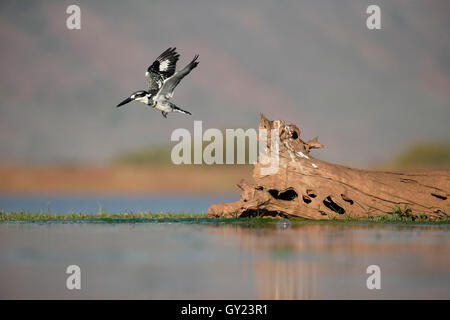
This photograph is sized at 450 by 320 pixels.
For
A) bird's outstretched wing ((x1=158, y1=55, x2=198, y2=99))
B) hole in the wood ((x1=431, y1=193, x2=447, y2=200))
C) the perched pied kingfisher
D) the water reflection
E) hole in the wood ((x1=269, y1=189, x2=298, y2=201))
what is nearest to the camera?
the water reflection

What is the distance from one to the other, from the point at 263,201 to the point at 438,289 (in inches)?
465

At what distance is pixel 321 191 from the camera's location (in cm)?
2128

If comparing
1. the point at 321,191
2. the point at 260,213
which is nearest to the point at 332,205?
the point at 321,191

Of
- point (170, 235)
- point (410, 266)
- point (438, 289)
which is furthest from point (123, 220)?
point (438, 289)

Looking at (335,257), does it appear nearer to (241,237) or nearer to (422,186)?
(241,237)

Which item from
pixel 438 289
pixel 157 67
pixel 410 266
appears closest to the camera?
pixel 438 289

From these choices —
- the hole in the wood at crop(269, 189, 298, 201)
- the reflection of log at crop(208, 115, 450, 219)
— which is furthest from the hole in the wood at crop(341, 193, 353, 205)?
the hole in the wood at crop(269, 189, 298, 201)

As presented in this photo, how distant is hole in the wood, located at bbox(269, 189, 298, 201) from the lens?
2202 cm

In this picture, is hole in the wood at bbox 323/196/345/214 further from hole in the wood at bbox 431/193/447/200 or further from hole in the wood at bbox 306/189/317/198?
hole in the wood at bbox 431/193/447/200

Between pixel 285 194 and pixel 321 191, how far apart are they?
1.54 metres

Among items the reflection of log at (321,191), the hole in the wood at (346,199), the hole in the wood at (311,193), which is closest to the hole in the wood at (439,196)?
the reflection of log at (321,191)

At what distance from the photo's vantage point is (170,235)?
643 inches

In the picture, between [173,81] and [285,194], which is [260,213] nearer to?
[285,194]

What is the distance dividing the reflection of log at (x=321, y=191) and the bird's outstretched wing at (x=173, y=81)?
12.5 ft
